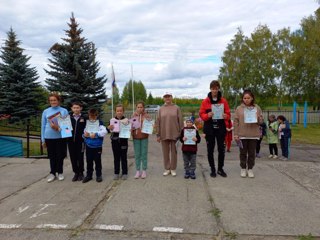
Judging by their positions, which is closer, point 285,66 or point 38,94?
point 285,66

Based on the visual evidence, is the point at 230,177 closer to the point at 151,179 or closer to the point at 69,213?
the point at 151,179

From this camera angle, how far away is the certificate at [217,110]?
6242 millimetres

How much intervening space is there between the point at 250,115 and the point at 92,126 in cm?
322

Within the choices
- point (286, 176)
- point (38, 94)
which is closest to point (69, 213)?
point (286, 176)

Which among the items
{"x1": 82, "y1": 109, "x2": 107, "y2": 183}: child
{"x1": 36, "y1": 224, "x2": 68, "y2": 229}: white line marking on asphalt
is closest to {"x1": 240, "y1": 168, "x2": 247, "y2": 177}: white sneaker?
{"x1": 82, "y1": 109, "x2": 107, "y2": 183}: child

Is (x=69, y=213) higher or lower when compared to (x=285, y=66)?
lower

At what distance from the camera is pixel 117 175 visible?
648 cm

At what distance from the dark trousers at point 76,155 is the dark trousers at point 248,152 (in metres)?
3.38

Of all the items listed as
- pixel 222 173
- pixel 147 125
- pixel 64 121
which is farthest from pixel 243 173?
pixel 64 121

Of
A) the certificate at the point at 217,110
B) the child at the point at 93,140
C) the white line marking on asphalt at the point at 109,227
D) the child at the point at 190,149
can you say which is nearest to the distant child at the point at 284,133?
the certificate at the point at 217,110

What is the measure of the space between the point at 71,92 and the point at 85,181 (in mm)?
19119

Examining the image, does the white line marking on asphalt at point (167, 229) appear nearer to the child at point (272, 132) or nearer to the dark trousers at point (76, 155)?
the dark trousers at point (76, 155)

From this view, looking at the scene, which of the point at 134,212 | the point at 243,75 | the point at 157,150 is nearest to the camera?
the point at 134,212

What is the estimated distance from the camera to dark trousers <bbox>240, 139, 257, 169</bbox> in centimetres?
638
